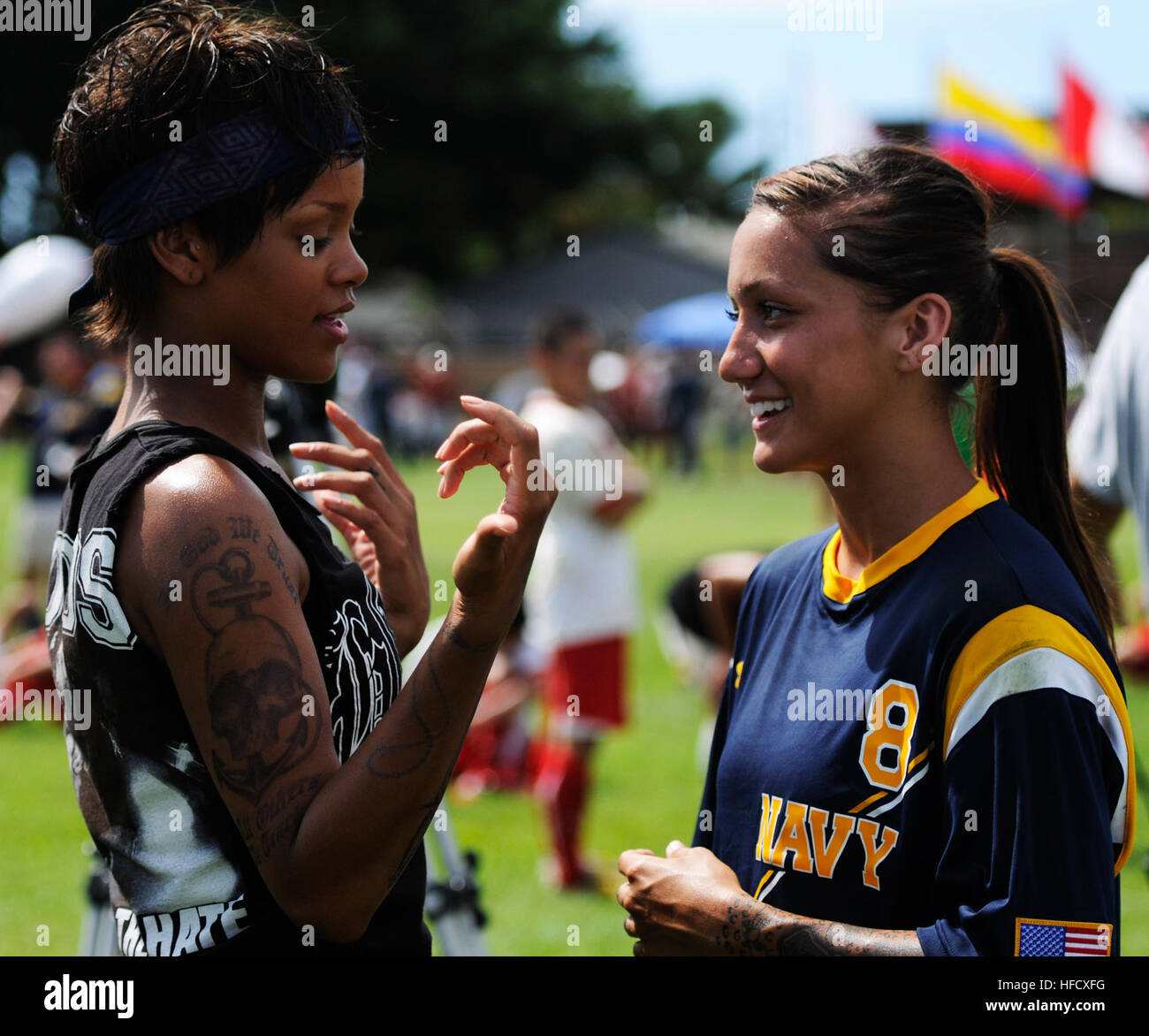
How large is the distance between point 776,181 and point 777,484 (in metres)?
25.0

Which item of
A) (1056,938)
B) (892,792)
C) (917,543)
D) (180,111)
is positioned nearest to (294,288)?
(180,111)

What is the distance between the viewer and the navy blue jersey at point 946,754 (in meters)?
1.75

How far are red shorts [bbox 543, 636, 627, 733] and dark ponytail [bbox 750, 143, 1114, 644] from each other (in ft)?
13.5

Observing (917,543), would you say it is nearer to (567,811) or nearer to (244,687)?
(244,687)

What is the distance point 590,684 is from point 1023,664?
4.63 metres

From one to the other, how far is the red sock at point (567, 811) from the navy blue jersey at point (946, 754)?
3836 mm

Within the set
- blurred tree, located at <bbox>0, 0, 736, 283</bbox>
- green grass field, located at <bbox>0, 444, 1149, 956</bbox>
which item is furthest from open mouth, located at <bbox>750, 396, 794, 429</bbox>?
blurred tree, located at <bbox>0, 0, 736, 283</bbox>

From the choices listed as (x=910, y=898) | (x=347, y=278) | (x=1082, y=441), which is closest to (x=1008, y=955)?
(x=910, y=898)

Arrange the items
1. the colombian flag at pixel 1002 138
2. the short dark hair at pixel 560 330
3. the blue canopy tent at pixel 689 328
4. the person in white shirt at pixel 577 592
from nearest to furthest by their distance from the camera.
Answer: the person in white shirt at pixel 577 592, the short dark hair at pixel 560 330, the colombian flag at pixel 1002 138, the blue canopy tent at pixel 689 328

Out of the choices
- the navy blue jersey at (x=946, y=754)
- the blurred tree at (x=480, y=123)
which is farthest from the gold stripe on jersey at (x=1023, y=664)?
the blurred tree at (x=480, y=123)

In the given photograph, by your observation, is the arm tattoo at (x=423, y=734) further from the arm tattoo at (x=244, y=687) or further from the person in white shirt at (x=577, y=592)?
the person in white shirt at (x=577, y=592)

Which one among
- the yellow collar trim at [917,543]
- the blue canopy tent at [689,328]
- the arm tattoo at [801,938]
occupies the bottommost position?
the arm tattoo at [801,938]

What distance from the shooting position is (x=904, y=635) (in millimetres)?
1958

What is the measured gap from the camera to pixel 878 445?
2137mm
